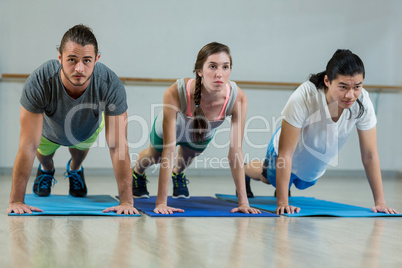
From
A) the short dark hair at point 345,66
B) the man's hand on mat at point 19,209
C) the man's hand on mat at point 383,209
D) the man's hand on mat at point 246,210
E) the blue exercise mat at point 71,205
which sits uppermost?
the short dark hair at point 345,66

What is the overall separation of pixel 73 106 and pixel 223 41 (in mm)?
3137

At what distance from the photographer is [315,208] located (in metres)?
2.50

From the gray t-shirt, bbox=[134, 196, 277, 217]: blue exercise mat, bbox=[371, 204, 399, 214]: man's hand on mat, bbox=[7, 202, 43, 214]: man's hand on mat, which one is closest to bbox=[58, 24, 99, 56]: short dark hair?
the gray t-shirt

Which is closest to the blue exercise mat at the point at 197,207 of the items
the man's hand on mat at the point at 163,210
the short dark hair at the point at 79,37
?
the man's hand on mat at the point at 163,210

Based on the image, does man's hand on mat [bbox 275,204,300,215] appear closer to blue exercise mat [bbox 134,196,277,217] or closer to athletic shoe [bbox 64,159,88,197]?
blue exercise mat [bbox 134,196,277,217]

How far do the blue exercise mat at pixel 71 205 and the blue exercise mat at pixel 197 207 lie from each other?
162 mm

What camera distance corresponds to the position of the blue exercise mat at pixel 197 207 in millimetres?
2160

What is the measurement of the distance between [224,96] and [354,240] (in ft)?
3.14

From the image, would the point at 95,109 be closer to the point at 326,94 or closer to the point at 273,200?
the point at 326,94

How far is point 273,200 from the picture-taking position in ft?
9.66

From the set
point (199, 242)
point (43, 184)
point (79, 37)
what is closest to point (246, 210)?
point (199, 242)

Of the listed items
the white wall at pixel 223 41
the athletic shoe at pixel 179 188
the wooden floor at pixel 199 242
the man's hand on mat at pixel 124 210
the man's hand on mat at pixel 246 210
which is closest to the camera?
the wooden floor at pixel 199 242

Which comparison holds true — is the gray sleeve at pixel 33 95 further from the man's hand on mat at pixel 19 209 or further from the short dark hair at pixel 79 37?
the man's hand on mat at pixel 19 209

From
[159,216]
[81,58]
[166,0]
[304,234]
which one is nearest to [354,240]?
[304,234]
